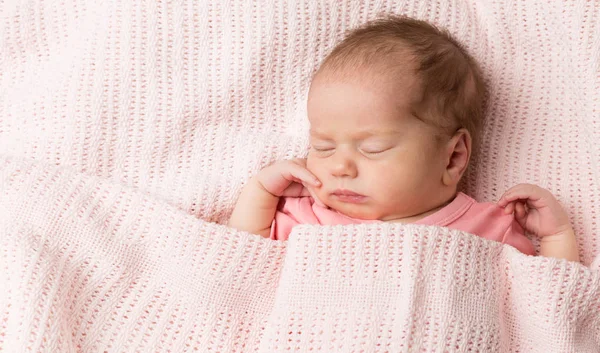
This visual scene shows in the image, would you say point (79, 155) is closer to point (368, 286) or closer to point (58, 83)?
point (58, 83)

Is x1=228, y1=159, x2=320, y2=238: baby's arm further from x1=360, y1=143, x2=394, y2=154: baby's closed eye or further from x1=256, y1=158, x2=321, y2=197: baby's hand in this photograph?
x1=360, y1=143, x2=394, y2=154: baby's closed eye

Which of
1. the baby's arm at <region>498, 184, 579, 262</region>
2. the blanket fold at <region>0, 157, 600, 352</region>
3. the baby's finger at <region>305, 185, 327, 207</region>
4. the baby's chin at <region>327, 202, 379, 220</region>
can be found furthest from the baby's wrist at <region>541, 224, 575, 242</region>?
the baby's finger at <region>305, 185, 327, 207</region>

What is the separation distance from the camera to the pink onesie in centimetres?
142

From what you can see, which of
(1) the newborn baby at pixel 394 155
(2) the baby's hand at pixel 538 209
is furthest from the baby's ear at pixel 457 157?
(2) the baby's hand at pixel 538 209

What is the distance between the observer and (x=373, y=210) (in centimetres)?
138

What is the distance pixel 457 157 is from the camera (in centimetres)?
146

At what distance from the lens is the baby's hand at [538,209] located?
56.9 inches

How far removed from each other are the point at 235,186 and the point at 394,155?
37 cm

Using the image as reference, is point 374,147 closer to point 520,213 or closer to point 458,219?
point 458,219

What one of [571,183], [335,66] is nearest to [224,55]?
[335,66]

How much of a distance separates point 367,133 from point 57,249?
0.64m

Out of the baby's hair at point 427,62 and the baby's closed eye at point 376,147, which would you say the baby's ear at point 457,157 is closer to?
the baby's hair at point 427,62

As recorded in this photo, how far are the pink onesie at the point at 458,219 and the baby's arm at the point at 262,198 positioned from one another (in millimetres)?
28

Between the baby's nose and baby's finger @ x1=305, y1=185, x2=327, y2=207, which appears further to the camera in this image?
baby's finger @ x1=305, y1=185, x2=327, y2=207
